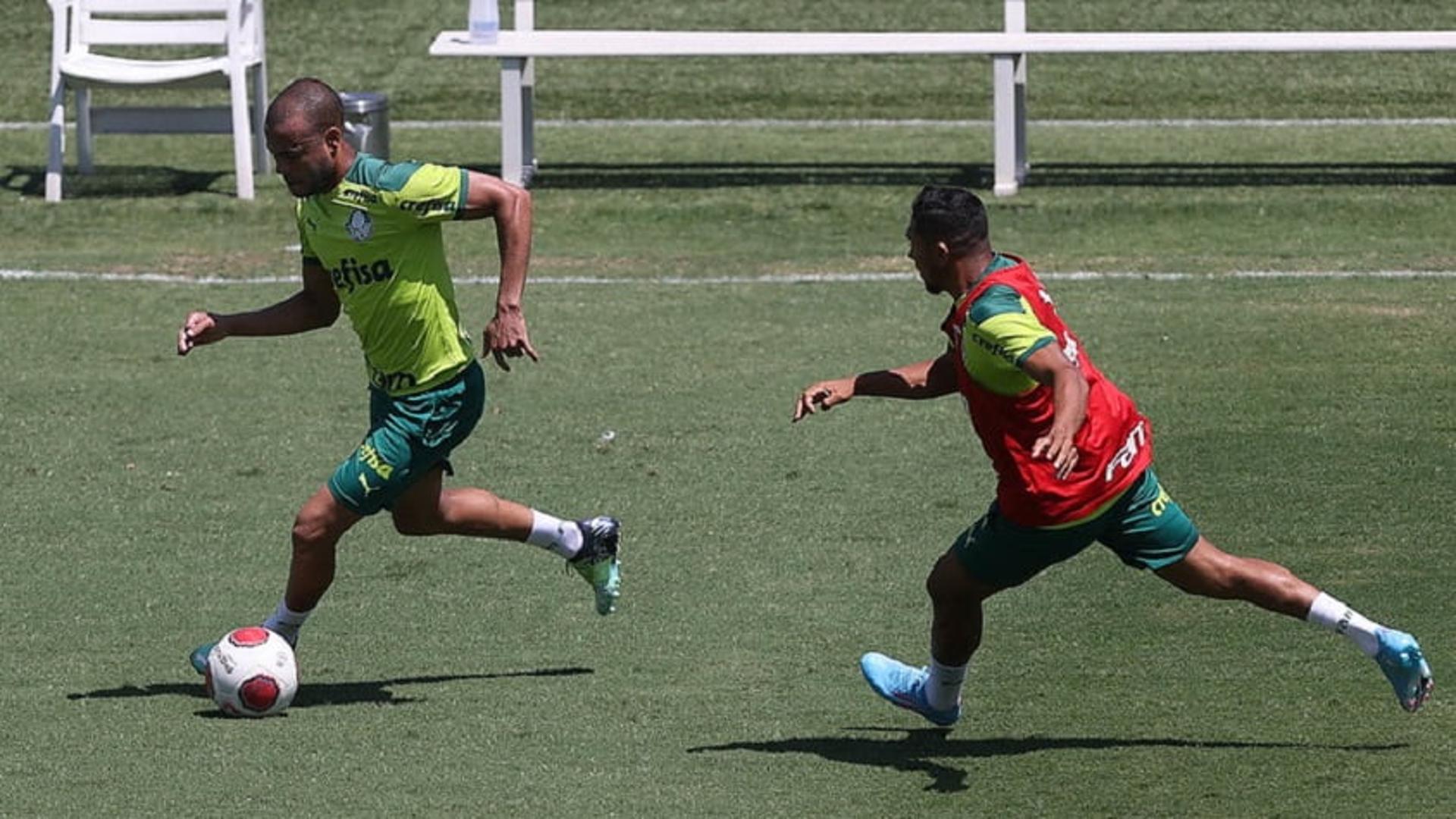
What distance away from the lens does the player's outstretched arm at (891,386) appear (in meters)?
6.96

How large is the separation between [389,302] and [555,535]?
96cm

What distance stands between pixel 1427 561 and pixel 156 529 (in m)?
4.52

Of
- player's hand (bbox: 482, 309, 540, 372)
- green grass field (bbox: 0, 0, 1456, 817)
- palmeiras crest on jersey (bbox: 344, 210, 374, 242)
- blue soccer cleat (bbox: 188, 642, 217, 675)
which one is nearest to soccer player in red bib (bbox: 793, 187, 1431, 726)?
green grass field (bbox: 0, 0, 1456, 817)

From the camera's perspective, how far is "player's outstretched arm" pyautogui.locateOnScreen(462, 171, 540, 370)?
24.1 ft

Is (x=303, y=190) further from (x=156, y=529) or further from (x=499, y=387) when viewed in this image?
(x=499, y=387)

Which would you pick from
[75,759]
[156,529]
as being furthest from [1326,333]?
[75,759]

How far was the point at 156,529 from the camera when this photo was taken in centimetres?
961

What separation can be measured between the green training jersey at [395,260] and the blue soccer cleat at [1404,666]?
272 centimetres

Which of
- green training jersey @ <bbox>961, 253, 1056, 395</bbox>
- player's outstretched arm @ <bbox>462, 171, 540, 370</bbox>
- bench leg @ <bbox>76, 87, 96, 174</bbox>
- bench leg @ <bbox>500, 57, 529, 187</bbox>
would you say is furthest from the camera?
bench leg @ <bbox>76, 87, 96, 174</bbox>

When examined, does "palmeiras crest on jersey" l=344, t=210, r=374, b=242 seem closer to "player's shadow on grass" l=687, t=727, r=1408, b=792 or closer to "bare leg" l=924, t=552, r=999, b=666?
"player's shadow on grass" l=687, t=727, r=1408, b=792

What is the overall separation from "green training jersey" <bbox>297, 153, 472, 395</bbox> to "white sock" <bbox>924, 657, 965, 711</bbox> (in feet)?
5.44

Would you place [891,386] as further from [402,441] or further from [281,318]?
A: [281,318]

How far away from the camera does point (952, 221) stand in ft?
21.8

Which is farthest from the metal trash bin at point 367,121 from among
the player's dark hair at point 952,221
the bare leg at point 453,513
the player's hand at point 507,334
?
the player's dark hair at point 952,221
